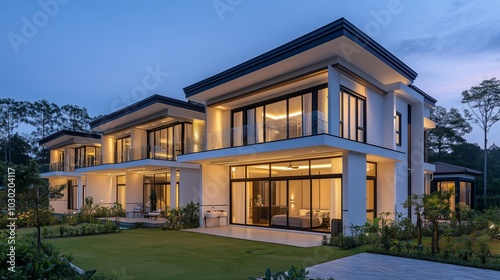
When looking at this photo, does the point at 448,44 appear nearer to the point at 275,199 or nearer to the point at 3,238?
the point at 275,199

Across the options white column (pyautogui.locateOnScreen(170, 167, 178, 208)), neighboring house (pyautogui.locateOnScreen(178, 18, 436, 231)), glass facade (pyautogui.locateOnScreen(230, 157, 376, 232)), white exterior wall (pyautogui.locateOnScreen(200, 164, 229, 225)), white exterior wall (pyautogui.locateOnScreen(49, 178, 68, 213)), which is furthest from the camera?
white exterior wall (pyautogui.locateOnScreen(49, 178, 68, 213))

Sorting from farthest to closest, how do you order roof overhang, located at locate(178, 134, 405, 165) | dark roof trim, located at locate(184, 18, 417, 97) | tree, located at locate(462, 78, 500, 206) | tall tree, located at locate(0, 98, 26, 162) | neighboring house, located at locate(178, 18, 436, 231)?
1. tall tree, located at locate(0, 98, 26, 162)
2. tree, located at locate(462, 78, 500, 206)
3. neighboring house, located at locate(178, 18, 436, 231)
4. roof overhang, located at locate(178, 134, 405, 165)
5. dark roof trim, located at locate(184, 18, 417, 97)

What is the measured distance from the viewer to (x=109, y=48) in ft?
72.3

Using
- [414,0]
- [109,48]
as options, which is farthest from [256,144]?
[109,48]

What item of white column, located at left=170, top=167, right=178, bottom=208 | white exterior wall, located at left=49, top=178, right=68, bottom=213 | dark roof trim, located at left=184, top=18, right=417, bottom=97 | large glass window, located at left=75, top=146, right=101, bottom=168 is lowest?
white exterior wall, located at left=49, top=178, right=68, bottom=213

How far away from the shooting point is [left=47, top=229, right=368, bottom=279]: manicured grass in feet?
26.3

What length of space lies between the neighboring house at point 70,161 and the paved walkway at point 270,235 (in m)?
15.5

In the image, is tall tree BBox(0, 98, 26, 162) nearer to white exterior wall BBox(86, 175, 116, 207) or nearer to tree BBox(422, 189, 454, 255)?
white exterior wall BBox(86, 175, 116, 207)

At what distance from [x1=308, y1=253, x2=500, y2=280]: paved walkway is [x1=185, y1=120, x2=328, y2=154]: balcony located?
470 centimetres

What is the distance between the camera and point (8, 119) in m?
46.8

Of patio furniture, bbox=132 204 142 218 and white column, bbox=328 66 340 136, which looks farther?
patio furniture, bbox=132 204 142 218

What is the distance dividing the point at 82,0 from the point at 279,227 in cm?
1159

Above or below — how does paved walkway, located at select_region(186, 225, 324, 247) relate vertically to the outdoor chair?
above

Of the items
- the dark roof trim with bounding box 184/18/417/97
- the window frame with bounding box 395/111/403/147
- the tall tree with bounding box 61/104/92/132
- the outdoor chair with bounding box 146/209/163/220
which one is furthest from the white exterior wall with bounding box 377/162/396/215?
the tall tree with bounding box 61/104/92/132
